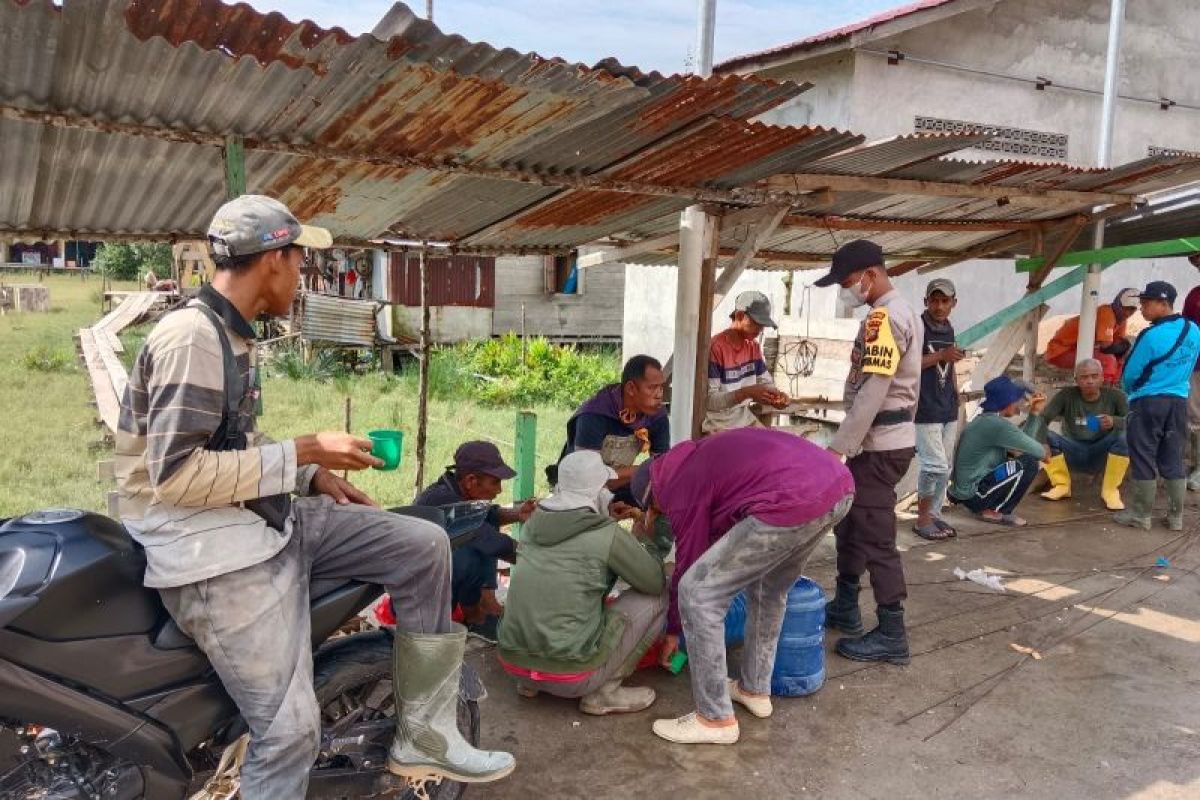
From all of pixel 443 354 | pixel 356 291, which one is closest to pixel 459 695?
pixel 443 354

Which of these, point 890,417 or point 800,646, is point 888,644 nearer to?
point 800,646

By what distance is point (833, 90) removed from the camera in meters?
11.4

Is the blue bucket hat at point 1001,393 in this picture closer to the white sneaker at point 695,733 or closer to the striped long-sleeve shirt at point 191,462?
the white sneaker at point 695,733

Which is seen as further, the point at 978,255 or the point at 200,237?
the point at 978,255

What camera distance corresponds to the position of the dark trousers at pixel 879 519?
4.46m

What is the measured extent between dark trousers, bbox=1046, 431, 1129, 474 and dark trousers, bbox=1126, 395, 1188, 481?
0.72 meters

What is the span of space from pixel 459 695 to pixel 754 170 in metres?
3.04

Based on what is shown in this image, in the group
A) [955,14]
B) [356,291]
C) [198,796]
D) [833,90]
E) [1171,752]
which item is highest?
[955,14]

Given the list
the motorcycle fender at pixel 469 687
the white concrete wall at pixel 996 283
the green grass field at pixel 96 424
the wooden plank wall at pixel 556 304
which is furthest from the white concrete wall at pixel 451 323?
the motorcycle fender at pixel 469 687

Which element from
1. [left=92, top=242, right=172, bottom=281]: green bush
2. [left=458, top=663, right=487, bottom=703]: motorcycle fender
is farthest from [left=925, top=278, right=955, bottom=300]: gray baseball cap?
[left=92, top=242, right=172, bottom=281]: green bush

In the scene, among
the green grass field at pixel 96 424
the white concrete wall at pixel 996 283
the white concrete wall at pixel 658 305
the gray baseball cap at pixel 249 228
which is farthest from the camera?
the white concrete wall at pixel 658 305

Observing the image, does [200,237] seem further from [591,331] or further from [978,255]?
[591,331]

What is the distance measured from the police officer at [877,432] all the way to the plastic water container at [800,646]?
0.48 meters

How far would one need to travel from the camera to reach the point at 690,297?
18.1ft
